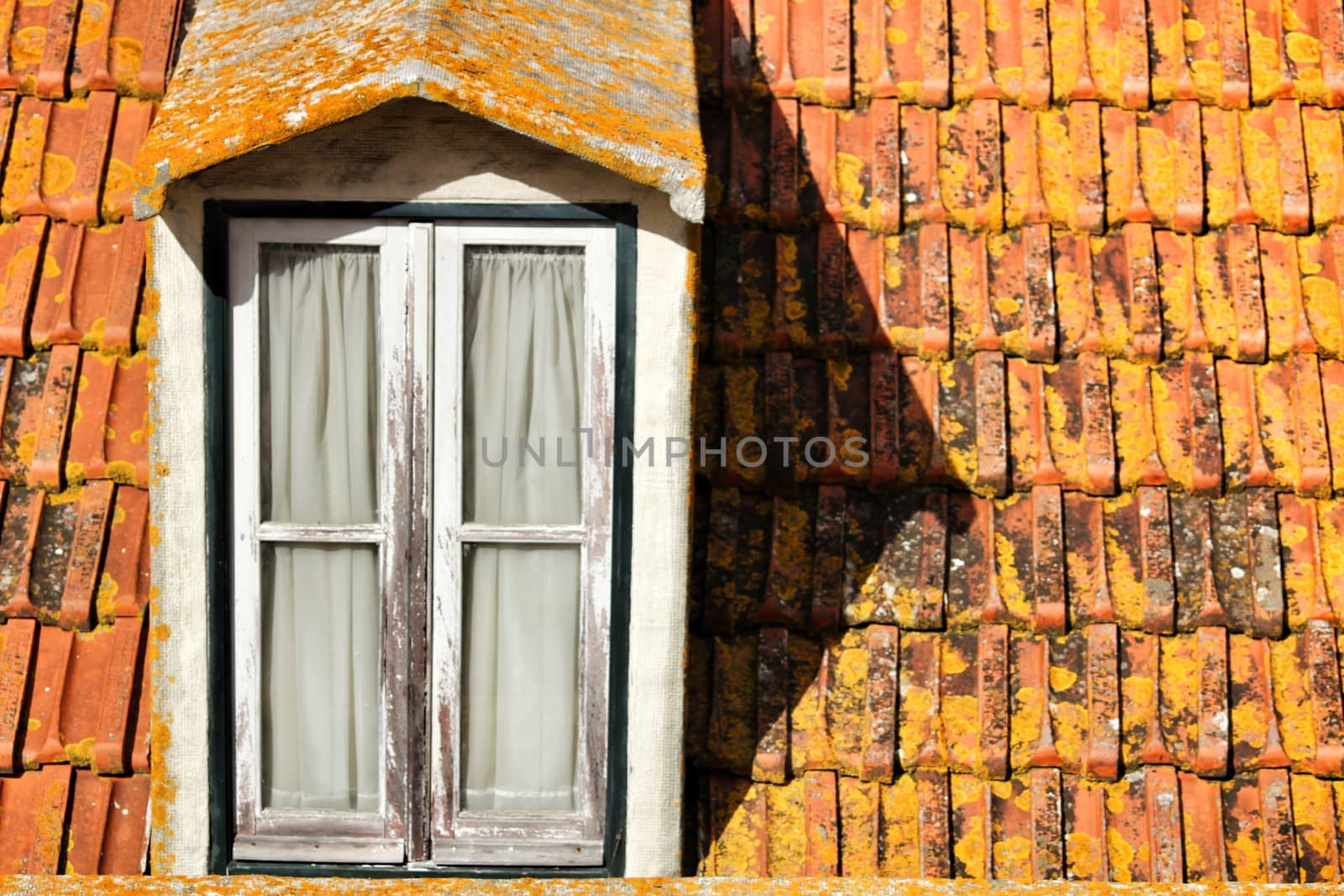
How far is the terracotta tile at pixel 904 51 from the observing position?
3633 mm

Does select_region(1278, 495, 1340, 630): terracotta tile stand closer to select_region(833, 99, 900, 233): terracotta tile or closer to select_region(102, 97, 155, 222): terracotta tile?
select_region(833, 99, 900, 233): terracotta tile

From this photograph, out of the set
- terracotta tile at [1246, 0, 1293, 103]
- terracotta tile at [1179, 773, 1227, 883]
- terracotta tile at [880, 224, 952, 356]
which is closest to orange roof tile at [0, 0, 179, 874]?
terracotta tile at [880, 224, 952, 356]

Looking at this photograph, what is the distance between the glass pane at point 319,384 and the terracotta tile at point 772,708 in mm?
980

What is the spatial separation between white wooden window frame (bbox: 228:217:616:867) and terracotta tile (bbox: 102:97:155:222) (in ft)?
2.48

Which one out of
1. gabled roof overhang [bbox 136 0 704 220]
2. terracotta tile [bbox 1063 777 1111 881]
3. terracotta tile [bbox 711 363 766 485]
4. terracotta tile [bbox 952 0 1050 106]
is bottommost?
terracotta tile [bbox 1063 777 1111 881]

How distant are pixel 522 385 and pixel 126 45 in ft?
5.60

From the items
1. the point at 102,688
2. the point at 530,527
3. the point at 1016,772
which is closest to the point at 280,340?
the point at 530,527

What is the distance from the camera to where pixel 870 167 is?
356 centimetres

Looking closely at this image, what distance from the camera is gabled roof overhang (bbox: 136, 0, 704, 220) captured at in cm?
281

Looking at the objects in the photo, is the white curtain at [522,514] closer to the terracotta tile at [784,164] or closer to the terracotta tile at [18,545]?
the terracotta tile at [784,164]

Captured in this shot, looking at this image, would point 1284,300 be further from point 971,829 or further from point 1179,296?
point 971,829

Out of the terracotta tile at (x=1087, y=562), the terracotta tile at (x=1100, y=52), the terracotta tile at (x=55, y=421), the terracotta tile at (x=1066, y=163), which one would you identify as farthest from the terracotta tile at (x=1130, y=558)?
the terracotta tile at (x=55, y=421)

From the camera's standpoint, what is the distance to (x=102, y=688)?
3.21 metres

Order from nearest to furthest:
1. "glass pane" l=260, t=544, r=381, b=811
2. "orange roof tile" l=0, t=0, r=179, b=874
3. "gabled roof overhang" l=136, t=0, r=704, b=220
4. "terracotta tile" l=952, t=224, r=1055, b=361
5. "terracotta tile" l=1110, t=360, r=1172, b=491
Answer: "gabled roof overhang" l=136, t=0, r=704, b=220
"glass pane" l=260, t=544, r=381, b=811
"orange roof tile" l=0, t=0, r=179, b=874
"terracotta tile" l=1110, t=360, r=1172, b=491
"terracotta tile" l=952, t=224, r=1055, b=361
